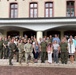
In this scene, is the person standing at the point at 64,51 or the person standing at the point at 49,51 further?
the person standing at the point at 49,51

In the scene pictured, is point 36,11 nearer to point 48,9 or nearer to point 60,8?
point 48,9

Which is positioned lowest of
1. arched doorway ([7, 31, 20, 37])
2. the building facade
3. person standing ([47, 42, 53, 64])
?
person standing ([47, 42, 53, 64])

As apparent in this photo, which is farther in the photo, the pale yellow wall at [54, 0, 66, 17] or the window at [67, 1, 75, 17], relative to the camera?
the window at [67, 1, 75, 17]

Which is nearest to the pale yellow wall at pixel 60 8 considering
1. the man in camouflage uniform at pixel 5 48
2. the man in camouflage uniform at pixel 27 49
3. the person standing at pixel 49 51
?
the man in camouflage uniform at pixel 5 48

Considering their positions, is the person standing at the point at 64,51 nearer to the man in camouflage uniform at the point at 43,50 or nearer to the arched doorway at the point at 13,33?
the man in camouflage uniform at the point at 43,50

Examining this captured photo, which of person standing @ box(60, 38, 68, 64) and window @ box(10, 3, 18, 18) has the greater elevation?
window @ box(10, 3, 18, 18)

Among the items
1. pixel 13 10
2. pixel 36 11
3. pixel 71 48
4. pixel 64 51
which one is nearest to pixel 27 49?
pixel 64 51

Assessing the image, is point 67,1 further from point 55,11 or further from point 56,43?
point 56,43

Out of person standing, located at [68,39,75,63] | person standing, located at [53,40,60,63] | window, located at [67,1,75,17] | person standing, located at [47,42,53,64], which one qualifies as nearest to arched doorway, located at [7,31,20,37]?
window, located at [67,1,75,17]

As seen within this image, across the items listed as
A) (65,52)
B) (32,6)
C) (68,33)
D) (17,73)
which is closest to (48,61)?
(65,52)

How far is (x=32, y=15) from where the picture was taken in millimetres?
23266

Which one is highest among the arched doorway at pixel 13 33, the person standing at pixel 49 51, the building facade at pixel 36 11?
the building facade at pixel 36 11

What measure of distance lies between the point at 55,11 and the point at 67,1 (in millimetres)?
1562

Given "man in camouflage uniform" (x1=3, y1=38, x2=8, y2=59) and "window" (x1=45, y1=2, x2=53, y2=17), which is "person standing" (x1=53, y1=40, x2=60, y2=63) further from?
"window" (x1=45, y1=2, x2=53, y2=17)
